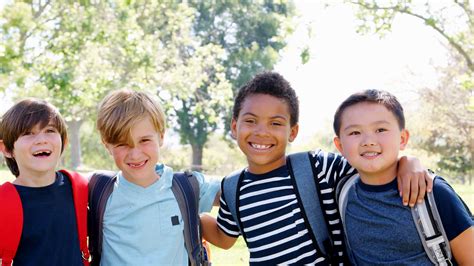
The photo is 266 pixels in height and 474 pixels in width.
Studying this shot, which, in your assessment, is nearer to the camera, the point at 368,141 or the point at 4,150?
the point at 368,141

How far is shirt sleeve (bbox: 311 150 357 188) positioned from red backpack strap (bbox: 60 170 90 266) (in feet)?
3.72

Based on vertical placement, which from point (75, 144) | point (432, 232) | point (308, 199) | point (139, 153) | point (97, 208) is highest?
point (75, 144)

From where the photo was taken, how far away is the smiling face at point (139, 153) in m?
2.74

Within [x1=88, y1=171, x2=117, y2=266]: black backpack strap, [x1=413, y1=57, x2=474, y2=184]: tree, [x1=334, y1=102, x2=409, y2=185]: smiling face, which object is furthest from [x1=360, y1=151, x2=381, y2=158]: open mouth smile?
[x1=413, y1=57, x2=474, y2=184]: tree

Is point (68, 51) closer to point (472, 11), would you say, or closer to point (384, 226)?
point (472, 11)

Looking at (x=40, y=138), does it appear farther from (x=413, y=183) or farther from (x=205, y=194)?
(x=413, y=183)

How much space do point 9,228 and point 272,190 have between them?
1.23 meters

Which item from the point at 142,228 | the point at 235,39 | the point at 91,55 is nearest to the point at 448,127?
the point at 235,39

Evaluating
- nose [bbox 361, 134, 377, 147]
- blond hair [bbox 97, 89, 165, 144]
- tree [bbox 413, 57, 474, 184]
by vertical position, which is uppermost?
tree [bbox 413, 57, 474, 184]

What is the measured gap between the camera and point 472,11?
33.7 feet

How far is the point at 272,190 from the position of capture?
2760 millimetres

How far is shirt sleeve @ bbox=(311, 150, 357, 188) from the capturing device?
106 inches

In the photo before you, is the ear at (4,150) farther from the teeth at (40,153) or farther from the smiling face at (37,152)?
the teeth at (40,153)

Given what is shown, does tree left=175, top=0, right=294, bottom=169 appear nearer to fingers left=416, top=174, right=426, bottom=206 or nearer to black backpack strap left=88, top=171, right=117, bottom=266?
black backpack strap left=88, top=171, right=117, bottom=266
